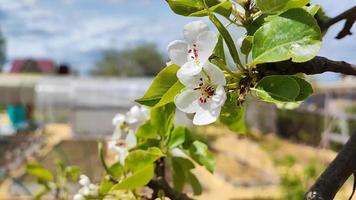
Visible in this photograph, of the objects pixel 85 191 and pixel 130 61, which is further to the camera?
pixel 130 61

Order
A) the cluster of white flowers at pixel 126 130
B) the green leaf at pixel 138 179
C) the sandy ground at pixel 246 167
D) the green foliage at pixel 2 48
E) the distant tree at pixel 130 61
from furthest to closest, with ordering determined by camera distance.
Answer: the green foliage at pixel 2 48
the distant tree at pixel 130 61
the sandy ground at pixel 246 167
the cluster of white flowers at pixel 126 130
the green leaf at pixel 138 179

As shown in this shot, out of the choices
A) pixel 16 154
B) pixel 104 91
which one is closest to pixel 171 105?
pixel 16 154

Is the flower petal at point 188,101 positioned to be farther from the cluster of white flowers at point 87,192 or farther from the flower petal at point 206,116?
the cluster of white flowers at point 87,192

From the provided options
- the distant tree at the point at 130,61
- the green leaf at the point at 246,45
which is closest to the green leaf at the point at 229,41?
the green leaf at the point at 246,45

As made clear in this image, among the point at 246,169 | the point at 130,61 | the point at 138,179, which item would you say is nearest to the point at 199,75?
the point at 138,179

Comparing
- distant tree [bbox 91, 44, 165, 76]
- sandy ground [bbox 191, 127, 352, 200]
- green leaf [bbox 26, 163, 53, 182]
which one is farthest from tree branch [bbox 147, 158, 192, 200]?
distant tree [bbox 91, 44, 165, 76]

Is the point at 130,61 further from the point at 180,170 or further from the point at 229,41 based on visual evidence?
the point at 229,41
